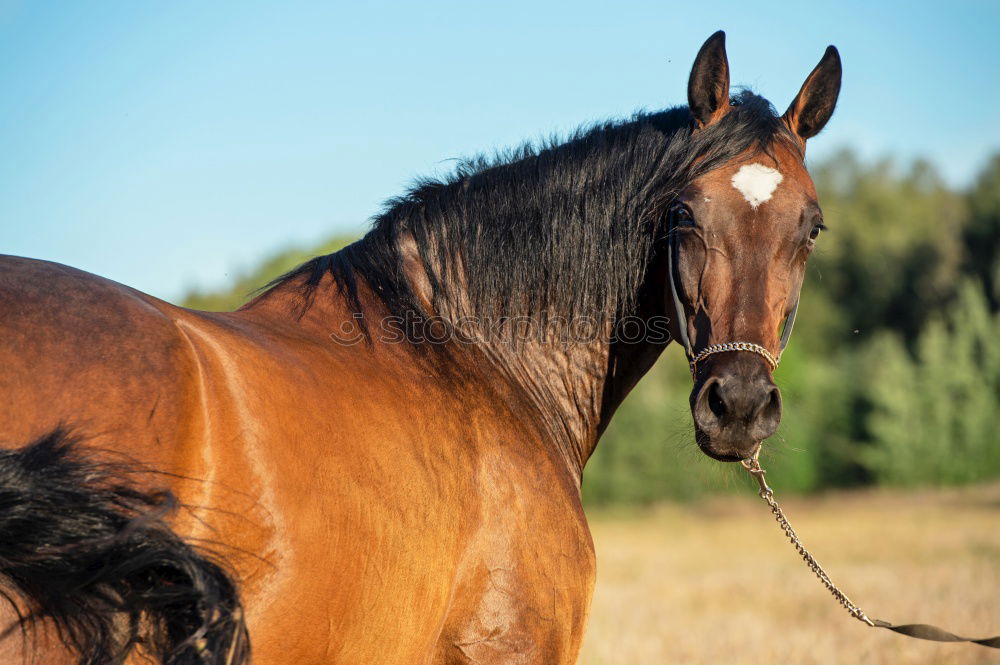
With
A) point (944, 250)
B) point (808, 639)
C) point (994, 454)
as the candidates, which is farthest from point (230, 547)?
point (944, 250)

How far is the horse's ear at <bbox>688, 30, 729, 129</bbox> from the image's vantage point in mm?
3713

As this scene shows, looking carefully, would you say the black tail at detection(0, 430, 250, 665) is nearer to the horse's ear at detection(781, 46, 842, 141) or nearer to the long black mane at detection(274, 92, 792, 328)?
the long black mane at detection(274, 92, 792, 328)

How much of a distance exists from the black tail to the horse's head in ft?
6.08

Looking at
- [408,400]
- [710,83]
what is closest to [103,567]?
[408,400]

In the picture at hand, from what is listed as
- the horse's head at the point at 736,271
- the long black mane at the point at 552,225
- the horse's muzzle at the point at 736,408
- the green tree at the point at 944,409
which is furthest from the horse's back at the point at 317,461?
the green tree at the point at 944,409

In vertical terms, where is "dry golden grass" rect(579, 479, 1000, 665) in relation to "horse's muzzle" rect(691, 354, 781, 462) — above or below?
below

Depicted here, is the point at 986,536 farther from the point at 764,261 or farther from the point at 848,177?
the point at 848,177

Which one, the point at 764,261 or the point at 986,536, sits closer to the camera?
Result: the point at 764,261

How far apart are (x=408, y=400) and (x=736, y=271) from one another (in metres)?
1.35

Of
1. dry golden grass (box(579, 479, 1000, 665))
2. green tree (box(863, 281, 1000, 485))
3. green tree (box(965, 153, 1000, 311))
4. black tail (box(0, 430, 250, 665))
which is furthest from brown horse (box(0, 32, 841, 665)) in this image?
green tree (box(965, 153, 1000, 311))

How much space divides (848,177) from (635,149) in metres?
63.1

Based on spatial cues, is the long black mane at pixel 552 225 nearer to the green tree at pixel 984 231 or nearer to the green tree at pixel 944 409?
the green tree at pixel 944 409

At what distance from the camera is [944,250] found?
43188mm

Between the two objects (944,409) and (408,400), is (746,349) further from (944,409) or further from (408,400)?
(944,409)
